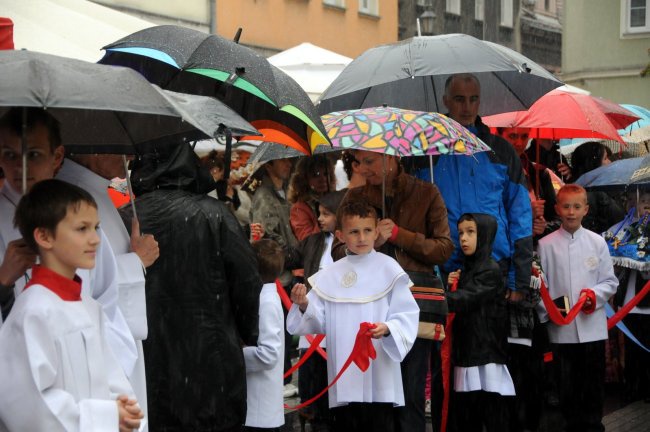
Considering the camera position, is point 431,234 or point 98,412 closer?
point 98,412

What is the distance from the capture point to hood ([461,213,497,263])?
8570mm

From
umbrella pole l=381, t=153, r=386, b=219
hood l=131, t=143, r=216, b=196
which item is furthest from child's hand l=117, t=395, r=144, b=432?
umbrella pole l=381, t=153, r=386, b=219

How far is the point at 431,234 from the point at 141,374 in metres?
2.87

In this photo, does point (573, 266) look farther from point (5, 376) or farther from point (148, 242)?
point (5, 376)

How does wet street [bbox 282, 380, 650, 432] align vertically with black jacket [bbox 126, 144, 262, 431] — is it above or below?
below

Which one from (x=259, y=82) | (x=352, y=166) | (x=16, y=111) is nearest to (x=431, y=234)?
(x=352, y=166)

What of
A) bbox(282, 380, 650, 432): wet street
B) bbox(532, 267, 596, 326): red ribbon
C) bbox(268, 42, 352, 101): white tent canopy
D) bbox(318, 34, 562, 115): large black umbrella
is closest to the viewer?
bbox(318, 34, 562, 115): large black umbrella

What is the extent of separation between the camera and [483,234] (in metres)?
8.58

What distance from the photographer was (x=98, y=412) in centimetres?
464

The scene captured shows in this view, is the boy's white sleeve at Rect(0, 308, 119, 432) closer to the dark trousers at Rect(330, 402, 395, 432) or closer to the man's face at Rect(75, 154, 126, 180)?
the man's face at Rect(75, 154, 126, 180)

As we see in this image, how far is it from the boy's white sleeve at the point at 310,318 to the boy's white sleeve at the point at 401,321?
17.2 inches

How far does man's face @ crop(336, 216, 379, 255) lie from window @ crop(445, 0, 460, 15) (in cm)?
3344

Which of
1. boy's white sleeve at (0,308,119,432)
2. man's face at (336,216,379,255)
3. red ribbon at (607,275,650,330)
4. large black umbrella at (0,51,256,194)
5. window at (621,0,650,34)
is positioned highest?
window at (621,0,650,34)

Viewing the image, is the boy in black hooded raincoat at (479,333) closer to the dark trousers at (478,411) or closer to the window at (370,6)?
the dark trousers at (478,411)
